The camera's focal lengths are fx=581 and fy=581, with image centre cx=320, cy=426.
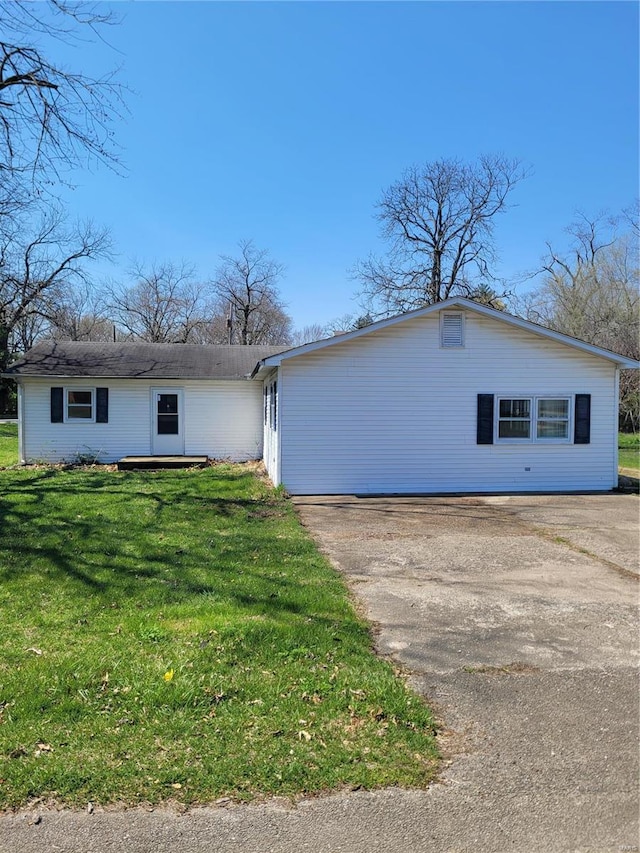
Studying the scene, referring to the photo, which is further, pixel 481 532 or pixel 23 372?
pixel 23 372

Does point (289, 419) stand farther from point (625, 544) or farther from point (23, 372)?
point (23, 372)

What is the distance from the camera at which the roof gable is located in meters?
11.5

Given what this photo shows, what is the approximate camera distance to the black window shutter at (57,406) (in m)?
16.4

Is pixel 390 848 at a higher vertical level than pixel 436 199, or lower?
lower

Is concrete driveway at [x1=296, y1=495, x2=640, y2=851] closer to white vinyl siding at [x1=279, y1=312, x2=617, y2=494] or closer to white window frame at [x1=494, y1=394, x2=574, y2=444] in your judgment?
white vinyl siding at [x1=279, y1=312, x2=617, y2=494]

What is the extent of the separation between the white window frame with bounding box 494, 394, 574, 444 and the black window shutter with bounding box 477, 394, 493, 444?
131 mm

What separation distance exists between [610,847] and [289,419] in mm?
9691

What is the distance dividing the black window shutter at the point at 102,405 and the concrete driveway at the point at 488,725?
1124 cm

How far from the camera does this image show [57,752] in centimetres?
289

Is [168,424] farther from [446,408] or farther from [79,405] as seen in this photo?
[446,408]

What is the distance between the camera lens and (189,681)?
3.60m

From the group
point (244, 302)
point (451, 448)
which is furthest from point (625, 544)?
point (244, 302)

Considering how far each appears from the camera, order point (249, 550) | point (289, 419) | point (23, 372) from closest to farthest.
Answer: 1. point (249, 550)
2. point (289, 419)
3. point (23, 372)

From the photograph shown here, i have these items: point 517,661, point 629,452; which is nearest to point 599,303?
point 629,452
